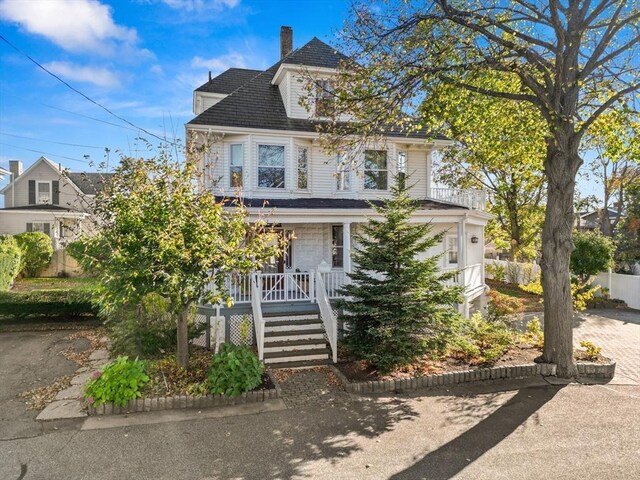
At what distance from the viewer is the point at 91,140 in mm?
15758

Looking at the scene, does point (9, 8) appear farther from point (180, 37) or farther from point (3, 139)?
point (3, 139)

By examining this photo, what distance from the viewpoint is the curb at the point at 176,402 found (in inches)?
258

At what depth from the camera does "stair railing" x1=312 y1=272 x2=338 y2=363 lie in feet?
30.8

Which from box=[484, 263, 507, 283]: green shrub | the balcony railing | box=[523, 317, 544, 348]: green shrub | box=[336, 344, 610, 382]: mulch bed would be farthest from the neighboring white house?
box=[484, 263, 507, 283]: green shrub

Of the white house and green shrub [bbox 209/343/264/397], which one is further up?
the white house

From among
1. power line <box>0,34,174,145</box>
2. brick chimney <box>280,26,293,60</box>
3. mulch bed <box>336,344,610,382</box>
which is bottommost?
mulch bed <box>336,344,610,382</box>

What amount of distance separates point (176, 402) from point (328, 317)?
4.26 meters

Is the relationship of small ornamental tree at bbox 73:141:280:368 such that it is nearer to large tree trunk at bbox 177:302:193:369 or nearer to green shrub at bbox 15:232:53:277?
large tree trunk at bbox 177:302:193:369

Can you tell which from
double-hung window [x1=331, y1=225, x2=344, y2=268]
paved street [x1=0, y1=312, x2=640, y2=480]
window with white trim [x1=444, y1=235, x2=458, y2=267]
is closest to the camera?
paved street [x1=0, y1=312, x2=640, y2=480]

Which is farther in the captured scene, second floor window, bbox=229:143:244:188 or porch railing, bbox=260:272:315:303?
second floor window, bbox=229:143:244:188

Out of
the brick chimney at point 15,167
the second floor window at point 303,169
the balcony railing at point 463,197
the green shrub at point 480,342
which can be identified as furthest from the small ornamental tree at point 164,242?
the brick chimney at point 15,167

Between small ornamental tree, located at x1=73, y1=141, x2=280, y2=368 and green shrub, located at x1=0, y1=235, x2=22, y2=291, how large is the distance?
12361 millimetres

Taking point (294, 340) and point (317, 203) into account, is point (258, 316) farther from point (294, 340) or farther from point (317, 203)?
point (317, 203)

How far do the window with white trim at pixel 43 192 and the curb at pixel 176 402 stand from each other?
93.0 ft
